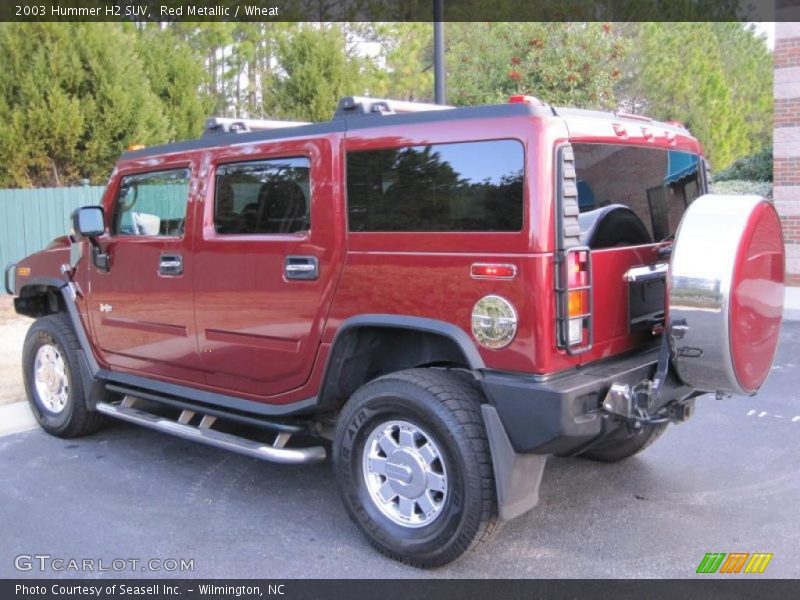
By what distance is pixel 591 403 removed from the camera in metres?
3.53

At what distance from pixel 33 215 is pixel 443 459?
11359 mm

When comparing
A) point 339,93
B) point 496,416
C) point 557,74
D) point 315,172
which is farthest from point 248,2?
point 496,416

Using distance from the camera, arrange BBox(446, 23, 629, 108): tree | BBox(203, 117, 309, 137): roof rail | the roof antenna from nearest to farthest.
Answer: BBox(203, 117, 309, 137): roof rail, the roof antenna, BBox(446, 23, 629, 108): tree

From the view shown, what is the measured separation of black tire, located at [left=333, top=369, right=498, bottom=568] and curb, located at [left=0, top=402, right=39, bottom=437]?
3.35 metres

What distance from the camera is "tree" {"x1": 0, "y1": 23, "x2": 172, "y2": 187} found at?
12672 millimetres

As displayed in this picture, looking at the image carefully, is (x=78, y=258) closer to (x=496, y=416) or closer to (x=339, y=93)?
(x=496, y=416)

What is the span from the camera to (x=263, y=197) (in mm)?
4473

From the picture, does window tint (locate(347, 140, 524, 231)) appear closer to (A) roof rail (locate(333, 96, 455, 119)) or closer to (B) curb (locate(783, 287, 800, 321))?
(A) roof rail (locate(333, 96, 455, 119))

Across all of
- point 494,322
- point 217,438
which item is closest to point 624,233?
point 494,322

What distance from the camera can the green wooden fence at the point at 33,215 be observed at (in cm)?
1282

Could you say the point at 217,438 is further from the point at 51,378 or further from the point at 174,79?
the point at 174,79

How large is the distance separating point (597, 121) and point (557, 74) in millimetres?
12238
